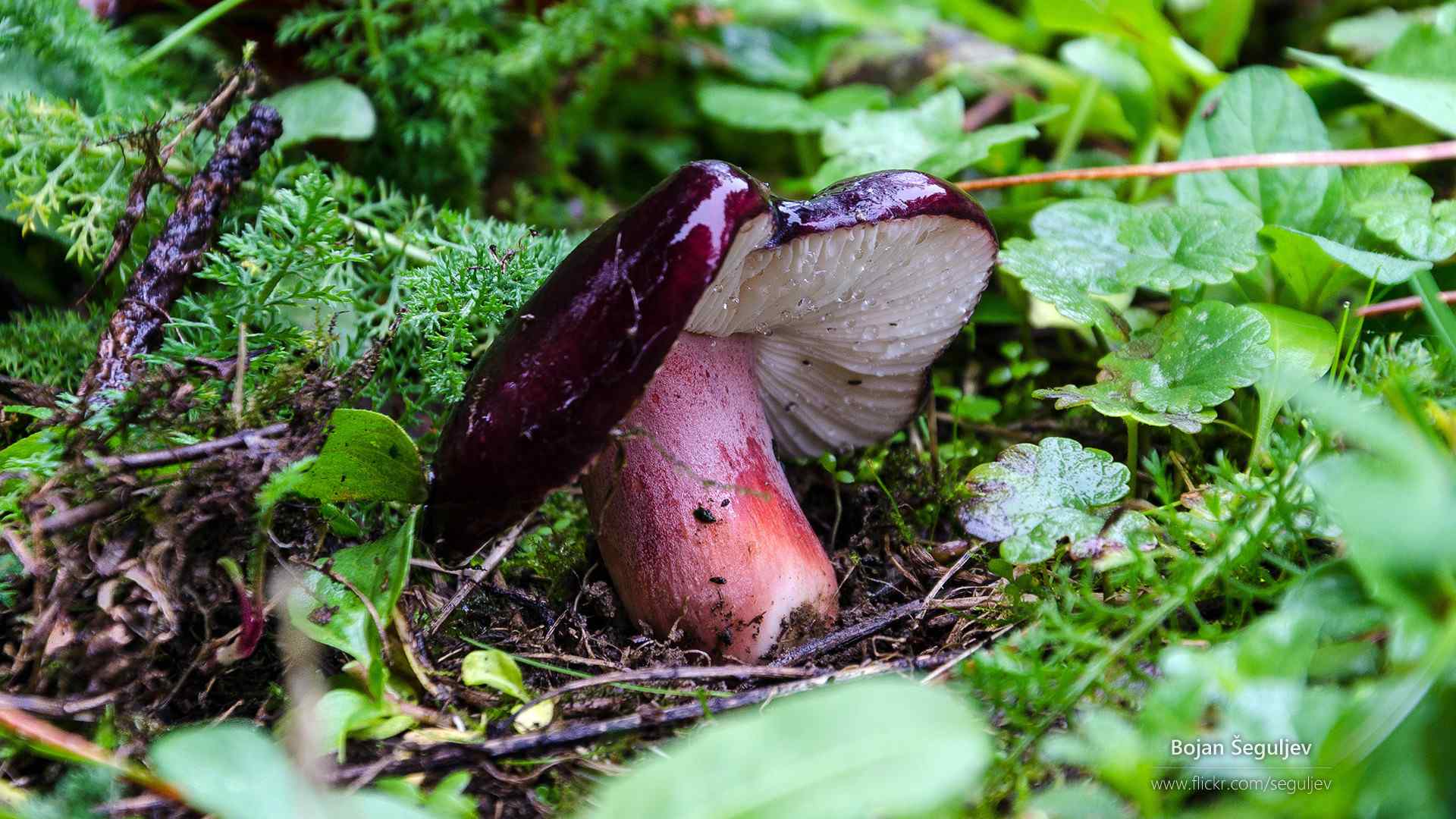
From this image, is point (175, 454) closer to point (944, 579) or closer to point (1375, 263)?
point (944, 579)

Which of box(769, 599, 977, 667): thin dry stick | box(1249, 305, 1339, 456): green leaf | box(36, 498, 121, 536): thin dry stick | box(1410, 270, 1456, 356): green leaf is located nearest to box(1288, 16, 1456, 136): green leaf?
box(1249, 305, 1339, 456): green leaf

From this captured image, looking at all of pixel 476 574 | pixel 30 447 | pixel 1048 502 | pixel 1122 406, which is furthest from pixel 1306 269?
pixel 30 447

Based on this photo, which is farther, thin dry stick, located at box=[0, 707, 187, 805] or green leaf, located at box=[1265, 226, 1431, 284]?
green leaf, located at box=[1265, 226, 1431, 284]

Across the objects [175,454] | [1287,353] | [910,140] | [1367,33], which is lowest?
[175,454]

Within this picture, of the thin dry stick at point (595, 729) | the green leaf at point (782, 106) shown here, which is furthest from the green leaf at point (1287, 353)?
the green leaf at point (782, 106)

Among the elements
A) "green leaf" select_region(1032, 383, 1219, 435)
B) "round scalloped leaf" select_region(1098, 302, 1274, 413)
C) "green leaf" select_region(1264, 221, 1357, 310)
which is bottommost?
"green leaf" select_region(1032, 383, 1219, 435)

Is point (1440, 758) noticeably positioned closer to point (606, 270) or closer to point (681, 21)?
point (606, 270)

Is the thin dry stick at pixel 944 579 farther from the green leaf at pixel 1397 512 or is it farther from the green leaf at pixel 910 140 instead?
the green leaf at pixel 910 140

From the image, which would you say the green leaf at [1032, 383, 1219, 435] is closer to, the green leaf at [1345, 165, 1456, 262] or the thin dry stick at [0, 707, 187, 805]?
the green leaf at [1345, 165, 1456, 262]
